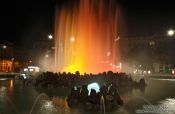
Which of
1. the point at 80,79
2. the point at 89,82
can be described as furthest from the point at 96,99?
the point at 80,79

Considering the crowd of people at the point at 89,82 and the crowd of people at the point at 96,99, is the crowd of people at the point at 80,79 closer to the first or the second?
the crowd of people at the point at 89,82

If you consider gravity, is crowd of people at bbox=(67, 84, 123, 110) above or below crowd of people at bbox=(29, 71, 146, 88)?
below

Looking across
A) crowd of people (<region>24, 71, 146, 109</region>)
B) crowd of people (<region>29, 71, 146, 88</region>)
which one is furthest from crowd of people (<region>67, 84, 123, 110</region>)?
crowd of people (<region>29, 71, 146, 88</region>)

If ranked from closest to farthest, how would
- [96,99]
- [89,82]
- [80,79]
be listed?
1. [96,99]
2. [89,82]
3. [80,79]

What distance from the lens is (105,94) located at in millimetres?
22297

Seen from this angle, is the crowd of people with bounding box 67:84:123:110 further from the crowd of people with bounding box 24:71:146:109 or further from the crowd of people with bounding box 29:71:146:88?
the crowd of people with bounding box 29:71:146:88

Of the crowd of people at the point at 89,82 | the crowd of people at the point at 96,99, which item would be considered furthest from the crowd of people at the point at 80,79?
the crowd of people at the point at 96,99

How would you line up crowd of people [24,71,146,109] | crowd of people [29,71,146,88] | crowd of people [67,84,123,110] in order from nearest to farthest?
crowd of people [67,84,123,110]
crowd of people [24,71,146,109]
crowd of people [29,71,146,88]

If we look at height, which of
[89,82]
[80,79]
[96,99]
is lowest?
[96,99]

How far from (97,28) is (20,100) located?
19571 millimetres

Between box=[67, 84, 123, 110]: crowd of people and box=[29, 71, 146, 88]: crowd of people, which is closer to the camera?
box=[67, 84, 123, 110]: crowd of people

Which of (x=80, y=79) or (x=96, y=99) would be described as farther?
(x=80, y=79)

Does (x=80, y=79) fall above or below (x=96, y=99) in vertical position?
A: above

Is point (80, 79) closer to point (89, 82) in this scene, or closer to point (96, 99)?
point (89, 82)
